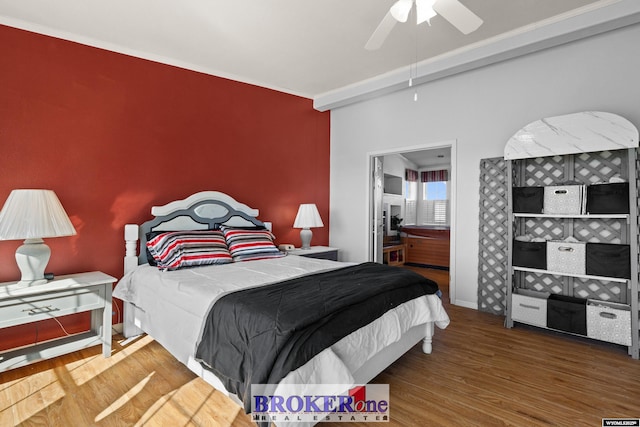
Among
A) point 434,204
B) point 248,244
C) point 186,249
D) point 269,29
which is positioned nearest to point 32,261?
point 186,249

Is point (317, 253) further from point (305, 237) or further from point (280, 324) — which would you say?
point (280, 324)

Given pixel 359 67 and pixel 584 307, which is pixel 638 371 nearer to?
pixel 584 307

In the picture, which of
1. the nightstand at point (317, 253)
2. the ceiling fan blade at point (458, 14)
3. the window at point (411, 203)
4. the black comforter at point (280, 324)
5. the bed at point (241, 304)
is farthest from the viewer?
the window at point (411, 203)

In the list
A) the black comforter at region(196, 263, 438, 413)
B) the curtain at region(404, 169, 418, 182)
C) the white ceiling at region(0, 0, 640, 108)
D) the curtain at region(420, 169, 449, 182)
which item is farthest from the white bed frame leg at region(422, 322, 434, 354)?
the curtain at region(420, 169, 449, 182)

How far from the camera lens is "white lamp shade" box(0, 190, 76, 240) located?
2267mm

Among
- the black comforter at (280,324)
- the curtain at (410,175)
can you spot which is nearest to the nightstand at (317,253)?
the black comforter at (280,324)

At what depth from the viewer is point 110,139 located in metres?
3.17

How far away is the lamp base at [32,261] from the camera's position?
2.42 m

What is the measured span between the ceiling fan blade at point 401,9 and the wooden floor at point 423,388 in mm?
2445

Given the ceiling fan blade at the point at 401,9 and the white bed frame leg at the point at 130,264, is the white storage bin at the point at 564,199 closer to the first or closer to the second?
the ceiling fan blade at the point at 401,9

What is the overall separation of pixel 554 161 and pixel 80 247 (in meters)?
4.56

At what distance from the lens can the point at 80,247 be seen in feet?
9.87

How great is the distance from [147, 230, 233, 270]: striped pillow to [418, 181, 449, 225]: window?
611cm

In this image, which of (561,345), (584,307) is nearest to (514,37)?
(584,307)
